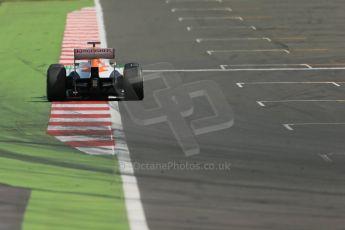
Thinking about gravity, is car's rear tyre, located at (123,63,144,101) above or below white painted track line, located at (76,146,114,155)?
below

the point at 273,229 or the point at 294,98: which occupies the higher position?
the point at 273,229

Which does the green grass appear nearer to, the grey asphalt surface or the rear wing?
the grey asphalt surface

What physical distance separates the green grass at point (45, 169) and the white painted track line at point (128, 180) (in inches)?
5.2

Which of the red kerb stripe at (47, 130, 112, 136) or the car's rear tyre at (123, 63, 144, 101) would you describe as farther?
the car's rear tyre at (123, 63, 144, 101)

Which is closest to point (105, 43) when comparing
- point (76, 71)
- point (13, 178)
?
point (76, 71)

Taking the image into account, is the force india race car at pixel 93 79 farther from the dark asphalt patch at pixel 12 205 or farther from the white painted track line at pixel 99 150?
the dark asphalt patch at pixel 12 205

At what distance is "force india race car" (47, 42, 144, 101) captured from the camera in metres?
22.3

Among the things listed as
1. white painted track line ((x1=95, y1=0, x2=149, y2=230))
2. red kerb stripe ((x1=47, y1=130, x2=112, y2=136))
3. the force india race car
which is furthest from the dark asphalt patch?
the force india race car

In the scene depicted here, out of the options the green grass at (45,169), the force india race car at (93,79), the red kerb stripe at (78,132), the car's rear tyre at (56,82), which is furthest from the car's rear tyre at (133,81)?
the red kerb stripe at (78,132)

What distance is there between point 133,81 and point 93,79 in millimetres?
1204

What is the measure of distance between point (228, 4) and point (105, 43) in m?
17.5

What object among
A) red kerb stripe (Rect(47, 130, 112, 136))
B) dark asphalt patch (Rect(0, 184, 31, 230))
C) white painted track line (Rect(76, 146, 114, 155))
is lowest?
red kerb stripe (Rect(47, 130, 112, 136))

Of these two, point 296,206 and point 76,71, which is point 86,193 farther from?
point 76,71

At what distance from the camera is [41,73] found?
95.0ft
